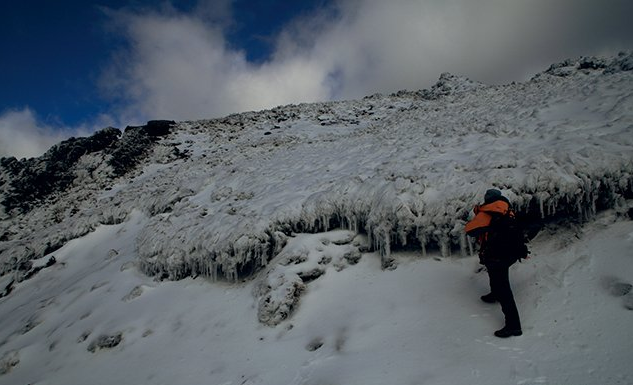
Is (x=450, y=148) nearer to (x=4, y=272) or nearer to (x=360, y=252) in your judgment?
(x=360, y=252)

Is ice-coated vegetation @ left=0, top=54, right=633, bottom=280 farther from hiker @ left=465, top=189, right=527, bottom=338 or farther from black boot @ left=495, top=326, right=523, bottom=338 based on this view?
black boot @ left=495, top=326, right=523, bottom=338

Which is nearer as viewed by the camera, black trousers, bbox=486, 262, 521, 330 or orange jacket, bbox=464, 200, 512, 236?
black trousers, bbox=486, 262, 521, 330

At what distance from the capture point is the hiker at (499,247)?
5.55 m

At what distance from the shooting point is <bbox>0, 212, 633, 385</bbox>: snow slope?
→ 204 inches

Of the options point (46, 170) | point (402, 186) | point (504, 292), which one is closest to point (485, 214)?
point (504, 292)

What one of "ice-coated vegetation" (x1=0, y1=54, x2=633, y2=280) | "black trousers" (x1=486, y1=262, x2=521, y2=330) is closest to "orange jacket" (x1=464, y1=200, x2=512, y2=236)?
"black trousers" (x1=486, y1=262, x2=521, y2=330)

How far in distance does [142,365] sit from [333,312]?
4.45 metres

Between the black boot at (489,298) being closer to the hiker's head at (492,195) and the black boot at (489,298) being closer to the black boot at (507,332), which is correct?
the black boot at (507,332)

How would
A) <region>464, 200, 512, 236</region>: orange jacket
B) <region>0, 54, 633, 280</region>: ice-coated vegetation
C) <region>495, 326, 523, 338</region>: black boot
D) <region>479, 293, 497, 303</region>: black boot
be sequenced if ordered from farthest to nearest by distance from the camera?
<region>0, 54, 633, 280</region>: ice-coated vegetation < <region>479, 293, 497, 303</region>: black boot < <region>464, 200, 512, 236</region>: orange jacket < <region>495, 326, 523, 338</region>: black boot

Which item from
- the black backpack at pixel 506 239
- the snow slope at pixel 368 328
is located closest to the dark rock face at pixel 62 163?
the snow slope at pixel 368 328

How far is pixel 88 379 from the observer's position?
27.4ft

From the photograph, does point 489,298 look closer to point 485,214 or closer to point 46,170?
point 485,214

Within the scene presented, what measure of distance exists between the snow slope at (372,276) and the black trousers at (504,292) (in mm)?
261

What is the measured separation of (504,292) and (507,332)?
1.92ft
